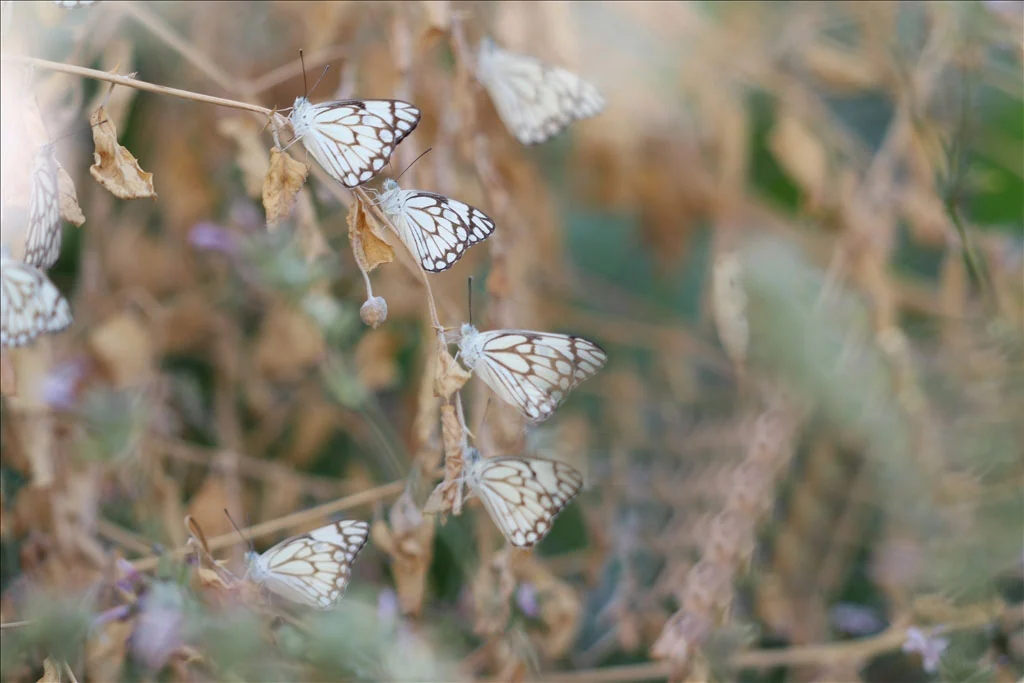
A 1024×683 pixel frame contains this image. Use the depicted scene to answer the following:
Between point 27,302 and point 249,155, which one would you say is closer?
point 27,302

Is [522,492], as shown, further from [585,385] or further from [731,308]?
[585,385]

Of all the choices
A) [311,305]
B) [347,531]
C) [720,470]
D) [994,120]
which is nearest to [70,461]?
[311,305]

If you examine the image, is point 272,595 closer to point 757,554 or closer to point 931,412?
point 757,554

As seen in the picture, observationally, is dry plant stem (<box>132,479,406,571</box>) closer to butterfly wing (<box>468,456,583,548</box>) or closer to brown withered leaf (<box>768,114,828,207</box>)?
butterfly wing (<box>468,456,583,548</box>)

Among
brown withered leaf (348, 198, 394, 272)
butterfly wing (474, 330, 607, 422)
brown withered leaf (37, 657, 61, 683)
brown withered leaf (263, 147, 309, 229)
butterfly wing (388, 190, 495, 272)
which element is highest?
brown withered leaf (263, 147, 309, 229)

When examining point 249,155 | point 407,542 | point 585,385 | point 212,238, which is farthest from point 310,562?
point 585,385

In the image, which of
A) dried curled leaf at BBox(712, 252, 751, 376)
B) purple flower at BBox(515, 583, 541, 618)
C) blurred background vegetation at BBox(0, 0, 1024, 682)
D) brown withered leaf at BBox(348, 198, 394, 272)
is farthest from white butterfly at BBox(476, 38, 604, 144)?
purple flower at BBox(515, 583, 541, 618)

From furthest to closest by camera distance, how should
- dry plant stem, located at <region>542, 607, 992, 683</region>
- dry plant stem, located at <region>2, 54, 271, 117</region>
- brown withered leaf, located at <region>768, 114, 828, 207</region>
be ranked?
brown withered leaf, located at <region>768, 114, 828, 207</region> → dry plant stem, located at <region>542, 607, 992, 683</region> → dry plant stem, located at <region>2, 54, 271, 117</region>
